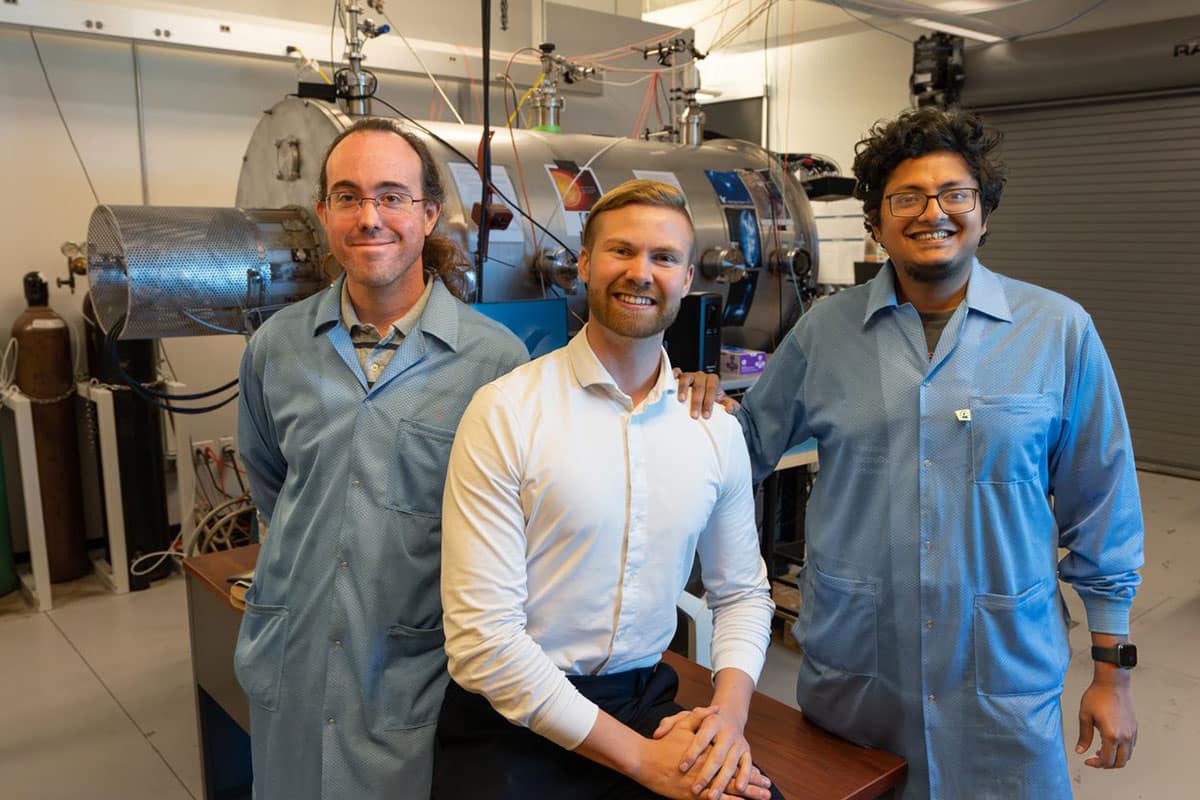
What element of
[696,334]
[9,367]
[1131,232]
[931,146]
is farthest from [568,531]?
[1131,232]

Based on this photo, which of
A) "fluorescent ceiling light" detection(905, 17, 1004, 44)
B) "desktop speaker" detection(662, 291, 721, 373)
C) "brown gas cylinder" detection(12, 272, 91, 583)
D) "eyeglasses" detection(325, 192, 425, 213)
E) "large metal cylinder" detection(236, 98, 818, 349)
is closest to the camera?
"eyeglasses" detection(325, 192, 425, 213)

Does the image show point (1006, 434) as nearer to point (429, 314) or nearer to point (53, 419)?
point (429, 314)

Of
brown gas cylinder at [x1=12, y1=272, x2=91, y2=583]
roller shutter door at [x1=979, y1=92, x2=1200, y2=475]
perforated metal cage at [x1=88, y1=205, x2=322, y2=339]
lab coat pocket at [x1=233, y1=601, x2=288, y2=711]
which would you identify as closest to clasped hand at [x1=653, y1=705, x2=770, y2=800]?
lab coat pocket at [x1=233, y1=601, x2=288, y2=711]

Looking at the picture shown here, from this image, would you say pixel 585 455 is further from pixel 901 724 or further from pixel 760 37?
pixel 760 37

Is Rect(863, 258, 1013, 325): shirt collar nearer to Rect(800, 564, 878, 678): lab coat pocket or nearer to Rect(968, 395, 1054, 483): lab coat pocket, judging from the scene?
Rect(968, 395, 1054, 483): lab coat pocket

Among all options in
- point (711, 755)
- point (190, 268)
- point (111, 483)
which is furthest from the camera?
point (111, 483)

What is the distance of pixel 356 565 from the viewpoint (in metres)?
1.26

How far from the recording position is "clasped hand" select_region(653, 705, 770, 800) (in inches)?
41.8

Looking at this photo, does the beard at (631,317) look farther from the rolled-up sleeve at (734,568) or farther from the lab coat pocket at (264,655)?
the lab coat pocket at (264,655)

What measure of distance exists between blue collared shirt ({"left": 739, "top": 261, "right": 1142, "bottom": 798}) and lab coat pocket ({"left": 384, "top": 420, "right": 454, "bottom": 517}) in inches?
23.6

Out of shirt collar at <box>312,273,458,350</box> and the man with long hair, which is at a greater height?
shirt collar at <box>312,273,458,350</box>

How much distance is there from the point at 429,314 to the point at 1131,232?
17.0ft

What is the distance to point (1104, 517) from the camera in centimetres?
133

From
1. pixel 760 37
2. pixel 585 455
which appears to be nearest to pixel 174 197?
pixel 585 455
